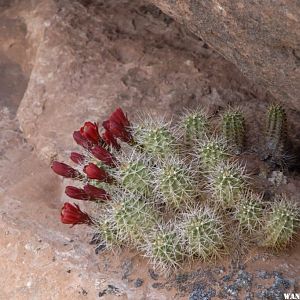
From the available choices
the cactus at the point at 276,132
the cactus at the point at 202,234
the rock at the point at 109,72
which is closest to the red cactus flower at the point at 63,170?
the rock at the point at 109,72

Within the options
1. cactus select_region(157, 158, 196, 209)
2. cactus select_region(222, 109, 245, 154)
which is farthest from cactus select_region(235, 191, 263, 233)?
cactus select_region(222, 109, 245, 154)

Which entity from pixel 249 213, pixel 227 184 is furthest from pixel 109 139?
pixel 249 213

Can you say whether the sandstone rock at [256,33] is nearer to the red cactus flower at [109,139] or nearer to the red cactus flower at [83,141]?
the red cactus flower at [109,139]

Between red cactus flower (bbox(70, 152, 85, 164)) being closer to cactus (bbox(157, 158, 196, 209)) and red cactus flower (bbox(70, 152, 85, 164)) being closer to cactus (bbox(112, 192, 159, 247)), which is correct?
cactus (bbox(112, 192, 159, 247))

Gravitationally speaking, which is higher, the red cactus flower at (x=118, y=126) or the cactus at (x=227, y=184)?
the cactus at (x=227, y=184)

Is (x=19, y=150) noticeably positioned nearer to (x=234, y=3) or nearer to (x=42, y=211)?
(x=42, y=211)

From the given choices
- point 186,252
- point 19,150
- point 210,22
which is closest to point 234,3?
point 210,22
